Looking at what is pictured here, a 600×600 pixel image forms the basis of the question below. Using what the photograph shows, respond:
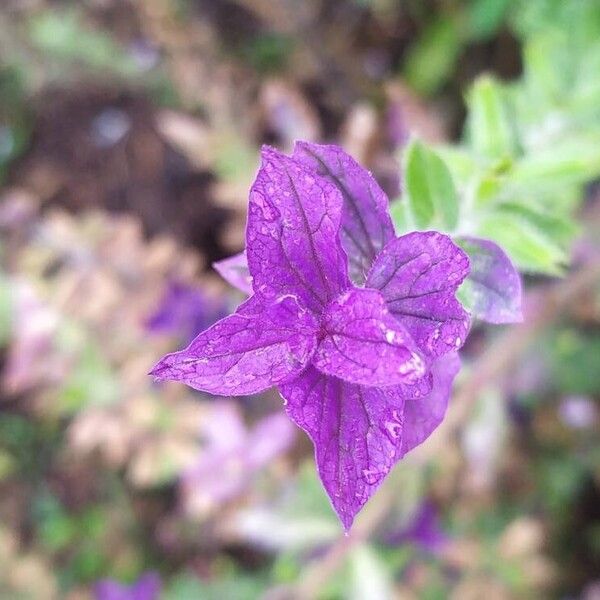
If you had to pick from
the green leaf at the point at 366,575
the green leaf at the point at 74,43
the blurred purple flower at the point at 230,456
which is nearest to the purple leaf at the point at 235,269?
the green leaf at the point at 366,575

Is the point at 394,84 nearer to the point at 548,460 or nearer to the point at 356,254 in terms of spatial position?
the point at 548,460

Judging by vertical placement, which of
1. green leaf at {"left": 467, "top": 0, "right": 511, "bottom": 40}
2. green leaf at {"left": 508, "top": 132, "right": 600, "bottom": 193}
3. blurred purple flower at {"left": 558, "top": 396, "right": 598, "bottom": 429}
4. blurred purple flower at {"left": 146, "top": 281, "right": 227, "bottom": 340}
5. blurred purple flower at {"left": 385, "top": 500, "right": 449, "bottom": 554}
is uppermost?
green leaf at {"left": 508, "top": 132, "right": 600, "bottom": 193}

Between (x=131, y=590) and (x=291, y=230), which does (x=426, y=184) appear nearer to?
(x=291, y=230)

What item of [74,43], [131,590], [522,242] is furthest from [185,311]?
[522,242]

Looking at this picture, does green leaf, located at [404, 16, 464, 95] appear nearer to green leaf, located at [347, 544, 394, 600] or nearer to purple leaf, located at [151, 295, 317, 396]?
green leaf, located at [347, 544, 394, 600]

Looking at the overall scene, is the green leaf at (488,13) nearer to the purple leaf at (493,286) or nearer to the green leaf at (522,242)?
the green leaf at (522,242)

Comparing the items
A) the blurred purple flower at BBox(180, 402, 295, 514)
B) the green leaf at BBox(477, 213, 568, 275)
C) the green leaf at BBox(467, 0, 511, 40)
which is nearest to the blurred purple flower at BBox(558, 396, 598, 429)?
the blurred purple flower at BBox(180, 402, 295, 514)
